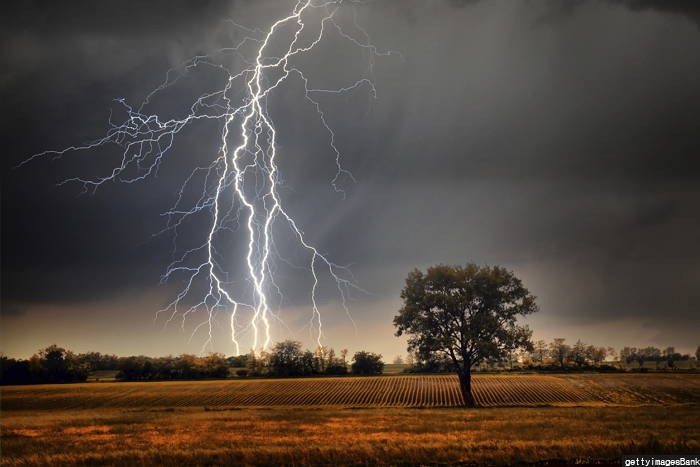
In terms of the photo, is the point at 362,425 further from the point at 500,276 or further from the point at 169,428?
the point at 500,276

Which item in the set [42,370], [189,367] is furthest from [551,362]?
[42,370]

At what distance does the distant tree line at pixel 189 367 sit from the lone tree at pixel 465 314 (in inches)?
1401

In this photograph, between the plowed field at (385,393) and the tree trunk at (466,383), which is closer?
the tree trunk at (466,383)

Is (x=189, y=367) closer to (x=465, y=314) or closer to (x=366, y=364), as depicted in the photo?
(x=366, y=364)

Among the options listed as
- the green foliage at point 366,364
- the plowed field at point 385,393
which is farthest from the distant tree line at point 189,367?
the plowed field at point 385,393

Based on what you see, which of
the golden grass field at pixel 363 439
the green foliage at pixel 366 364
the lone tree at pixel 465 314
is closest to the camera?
the golden grass field at pixel 363 439

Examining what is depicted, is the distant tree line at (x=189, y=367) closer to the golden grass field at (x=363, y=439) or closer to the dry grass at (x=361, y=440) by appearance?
the golden grass field at (x=363, y=439)

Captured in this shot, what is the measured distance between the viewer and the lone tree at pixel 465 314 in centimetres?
3422

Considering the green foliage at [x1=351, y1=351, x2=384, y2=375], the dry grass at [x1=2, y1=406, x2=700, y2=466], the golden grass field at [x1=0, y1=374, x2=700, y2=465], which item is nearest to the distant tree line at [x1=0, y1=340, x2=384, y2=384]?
the green foliage at [x1=351, y1=351, x2=384, y2=375]

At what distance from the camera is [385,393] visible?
44.6 metres

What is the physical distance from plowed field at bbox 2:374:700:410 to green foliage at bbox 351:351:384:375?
1209 centimetres

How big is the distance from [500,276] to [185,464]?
1063 inches

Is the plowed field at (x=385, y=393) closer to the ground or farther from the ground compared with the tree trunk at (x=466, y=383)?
closer to the ground

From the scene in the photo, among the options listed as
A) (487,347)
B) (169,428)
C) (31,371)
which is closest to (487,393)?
(487,347)
